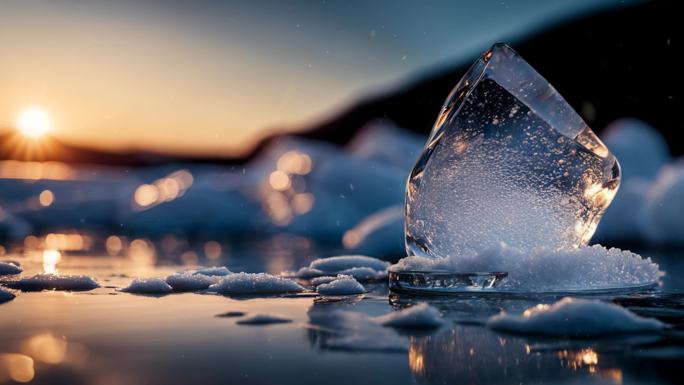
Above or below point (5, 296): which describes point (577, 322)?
below

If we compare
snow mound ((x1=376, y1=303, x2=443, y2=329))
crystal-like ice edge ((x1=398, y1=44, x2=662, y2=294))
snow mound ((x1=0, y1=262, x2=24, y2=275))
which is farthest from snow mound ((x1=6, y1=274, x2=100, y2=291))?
snow mound ((x1=376, y1=303, x2=443, y2=329))

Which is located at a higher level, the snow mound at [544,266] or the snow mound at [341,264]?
the snow mound at [341,264]

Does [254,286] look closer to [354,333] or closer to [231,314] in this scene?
[231,314]

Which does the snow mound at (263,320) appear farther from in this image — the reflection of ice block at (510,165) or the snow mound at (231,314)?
the reflection of ice block at (510,165)

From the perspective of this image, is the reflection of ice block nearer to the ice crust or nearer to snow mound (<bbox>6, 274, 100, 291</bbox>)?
the ice crust

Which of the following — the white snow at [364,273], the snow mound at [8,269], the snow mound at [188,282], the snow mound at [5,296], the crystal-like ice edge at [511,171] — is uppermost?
the crystal-like ice edge at [511,171]

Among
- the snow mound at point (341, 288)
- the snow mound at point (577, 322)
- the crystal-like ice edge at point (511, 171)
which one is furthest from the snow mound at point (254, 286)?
the snow mound at point (577, 322)

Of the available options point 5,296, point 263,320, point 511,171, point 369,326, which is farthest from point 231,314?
point 511,171
